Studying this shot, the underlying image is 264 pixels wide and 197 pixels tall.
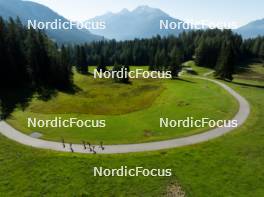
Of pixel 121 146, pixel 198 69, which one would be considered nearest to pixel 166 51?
pixel 198 69

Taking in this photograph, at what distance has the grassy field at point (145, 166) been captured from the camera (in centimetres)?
3350

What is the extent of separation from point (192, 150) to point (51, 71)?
5934cm

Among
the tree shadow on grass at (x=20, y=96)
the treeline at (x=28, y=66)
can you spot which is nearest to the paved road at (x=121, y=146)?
the tree shadow on grass at (x=20, y=96)

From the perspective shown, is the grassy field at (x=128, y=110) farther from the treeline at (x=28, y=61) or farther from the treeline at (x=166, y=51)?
the treeline at (x=166, y=51)

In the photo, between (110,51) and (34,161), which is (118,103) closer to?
(34,161)

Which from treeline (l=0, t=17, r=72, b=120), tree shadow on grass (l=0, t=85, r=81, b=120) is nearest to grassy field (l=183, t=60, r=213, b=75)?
treeline (l=0, t=17, r=72, b=120)

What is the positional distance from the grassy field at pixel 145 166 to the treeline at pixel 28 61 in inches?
1601

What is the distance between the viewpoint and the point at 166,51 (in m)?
169

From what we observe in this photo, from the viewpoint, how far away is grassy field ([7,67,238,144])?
1841 inches

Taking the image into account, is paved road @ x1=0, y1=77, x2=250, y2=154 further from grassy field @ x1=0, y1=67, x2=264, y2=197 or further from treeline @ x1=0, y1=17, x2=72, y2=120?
treeline @ x1=0, y1=17, x2=72, y2=120

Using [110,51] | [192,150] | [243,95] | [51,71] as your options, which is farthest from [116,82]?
[110,51]

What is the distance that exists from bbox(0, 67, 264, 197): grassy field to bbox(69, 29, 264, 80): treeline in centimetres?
7829

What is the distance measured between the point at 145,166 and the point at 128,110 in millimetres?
27255

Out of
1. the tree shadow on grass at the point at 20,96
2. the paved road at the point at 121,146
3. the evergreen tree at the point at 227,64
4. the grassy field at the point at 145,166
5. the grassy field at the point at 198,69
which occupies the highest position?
the evergreen tree at the point at 227,64
